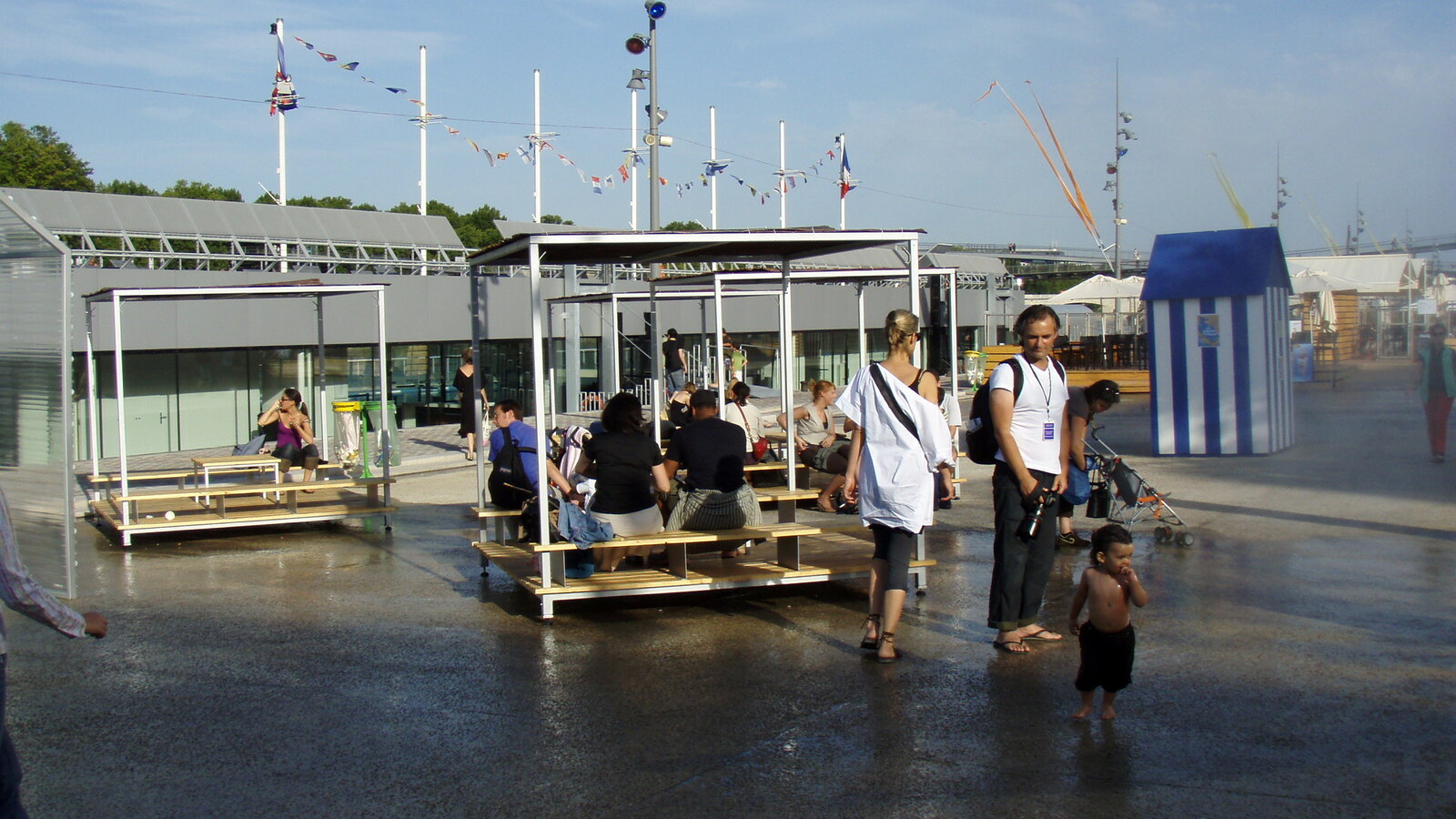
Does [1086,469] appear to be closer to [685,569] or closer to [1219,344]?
[685,569]

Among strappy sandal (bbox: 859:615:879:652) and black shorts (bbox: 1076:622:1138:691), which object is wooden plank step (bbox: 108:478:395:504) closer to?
strappy sandal (bbox: 859:615:879:652)

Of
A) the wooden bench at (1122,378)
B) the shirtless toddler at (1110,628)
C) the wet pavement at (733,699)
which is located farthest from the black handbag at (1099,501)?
the wooden bench at (1122,378)

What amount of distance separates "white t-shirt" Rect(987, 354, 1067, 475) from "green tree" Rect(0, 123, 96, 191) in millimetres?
52178

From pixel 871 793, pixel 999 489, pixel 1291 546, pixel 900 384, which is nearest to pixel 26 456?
pixel 871 793

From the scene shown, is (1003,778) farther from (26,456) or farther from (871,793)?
(26,456)

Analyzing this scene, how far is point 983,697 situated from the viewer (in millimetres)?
5672

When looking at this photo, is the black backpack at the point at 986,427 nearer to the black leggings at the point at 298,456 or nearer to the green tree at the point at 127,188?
the black leggings at the point at 298,456

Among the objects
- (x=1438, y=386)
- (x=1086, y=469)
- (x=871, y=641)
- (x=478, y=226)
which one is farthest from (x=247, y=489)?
(x=478, y=226)

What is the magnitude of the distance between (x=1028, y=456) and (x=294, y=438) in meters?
8.98

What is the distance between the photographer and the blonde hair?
6695 mm

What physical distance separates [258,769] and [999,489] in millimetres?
3796

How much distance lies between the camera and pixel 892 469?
6277 millimetres

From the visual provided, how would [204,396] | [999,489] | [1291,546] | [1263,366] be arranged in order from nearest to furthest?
[999,489] → [1291,546] → [1263,366] → [204,396]

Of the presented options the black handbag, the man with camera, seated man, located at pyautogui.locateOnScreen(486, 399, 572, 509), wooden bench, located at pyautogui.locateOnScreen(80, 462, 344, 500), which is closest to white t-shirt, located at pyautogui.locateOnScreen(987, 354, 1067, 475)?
the man with camera
